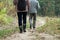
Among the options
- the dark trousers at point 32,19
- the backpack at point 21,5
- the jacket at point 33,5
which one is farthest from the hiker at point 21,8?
the dark trousers at point 32,19

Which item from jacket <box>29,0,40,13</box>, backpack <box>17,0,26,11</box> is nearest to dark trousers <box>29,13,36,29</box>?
jacket <box>29,0,40,13</box>

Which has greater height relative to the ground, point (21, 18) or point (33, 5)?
point (33, 5)

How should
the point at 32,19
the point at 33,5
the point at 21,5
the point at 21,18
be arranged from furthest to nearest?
the point at 32,19 < the point at 33,5 < the point at 21,18 < the point at 21,5

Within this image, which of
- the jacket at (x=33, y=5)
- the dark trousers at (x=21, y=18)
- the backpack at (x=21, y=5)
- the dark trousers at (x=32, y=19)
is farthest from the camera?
the dark trousers at (x=32, y=19)

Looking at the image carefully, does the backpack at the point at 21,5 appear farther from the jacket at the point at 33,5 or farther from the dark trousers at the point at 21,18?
the jacket at the point at 33,5

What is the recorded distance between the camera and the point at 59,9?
47062 mm

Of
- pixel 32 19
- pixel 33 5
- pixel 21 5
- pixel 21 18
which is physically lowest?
pixel 32 19

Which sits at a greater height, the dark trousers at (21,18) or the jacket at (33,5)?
the jacket at (33,5)

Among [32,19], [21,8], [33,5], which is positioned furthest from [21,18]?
[32,19]

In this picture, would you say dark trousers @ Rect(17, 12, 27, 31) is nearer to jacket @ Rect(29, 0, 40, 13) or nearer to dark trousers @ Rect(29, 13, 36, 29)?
jacket @ Rect(29, 0, 40, 13)

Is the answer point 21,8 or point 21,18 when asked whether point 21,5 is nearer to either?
point 21,8

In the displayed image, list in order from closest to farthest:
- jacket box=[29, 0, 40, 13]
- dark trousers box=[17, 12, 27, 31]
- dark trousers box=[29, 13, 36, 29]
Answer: dark trousers box=[17, 12, 27, 31], jacket box=[29, 0, 40, 13], dark trousers box=[29, 13, 36, 29]

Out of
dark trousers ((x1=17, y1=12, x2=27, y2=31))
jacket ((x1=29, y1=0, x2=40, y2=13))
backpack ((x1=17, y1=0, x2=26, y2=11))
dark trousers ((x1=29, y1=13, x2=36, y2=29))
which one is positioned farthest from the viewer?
dark trousers ((x1=29, y1=13, x2=36, y2=29))

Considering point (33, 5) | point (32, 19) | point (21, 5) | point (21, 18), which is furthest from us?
point (32, 19)
